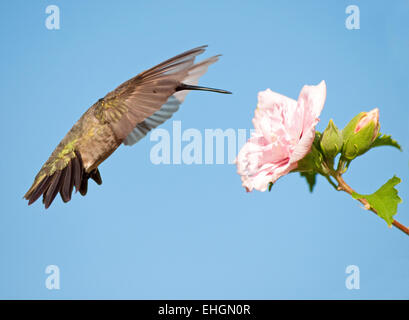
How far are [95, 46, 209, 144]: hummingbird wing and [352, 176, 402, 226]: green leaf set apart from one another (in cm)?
110

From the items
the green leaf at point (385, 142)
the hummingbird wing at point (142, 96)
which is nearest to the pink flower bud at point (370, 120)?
the green leaf at point (385, 142)

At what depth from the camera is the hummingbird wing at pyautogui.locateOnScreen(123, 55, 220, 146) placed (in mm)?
1874

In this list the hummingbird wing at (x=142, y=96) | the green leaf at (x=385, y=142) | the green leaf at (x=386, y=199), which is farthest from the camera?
the hummingbird wing at (x=142, y=96)

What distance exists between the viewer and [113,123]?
6.74ft

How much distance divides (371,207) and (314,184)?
0.29 m

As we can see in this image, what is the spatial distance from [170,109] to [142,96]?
31 centimetres

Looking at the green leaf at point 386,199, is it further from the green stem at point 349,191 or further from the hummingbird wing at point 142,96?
the hummingbird wing at point 142,96

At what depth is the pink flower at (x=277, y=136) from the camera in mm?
787

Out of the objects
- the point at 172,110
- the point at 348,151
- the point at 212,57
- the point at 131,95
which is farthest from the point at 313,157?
the point at 172,110

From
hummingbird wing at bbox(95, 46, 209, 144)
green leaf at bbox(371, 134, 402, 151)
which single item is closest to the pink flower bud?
green leaf at bbox(371, 134, 402, 151)

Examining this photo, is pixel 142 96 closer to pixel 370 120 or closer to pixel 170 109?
pixel 170 109

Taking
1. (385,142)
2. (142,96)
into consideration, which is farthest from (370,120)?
(142,96)

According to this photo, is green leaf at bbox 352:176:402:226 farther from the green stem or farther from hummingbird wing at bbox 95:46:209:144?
hummingbird wing at bbox 95:46:209:144

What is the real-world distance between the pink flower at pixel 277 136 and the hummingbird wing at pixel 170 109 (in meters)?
0.98
